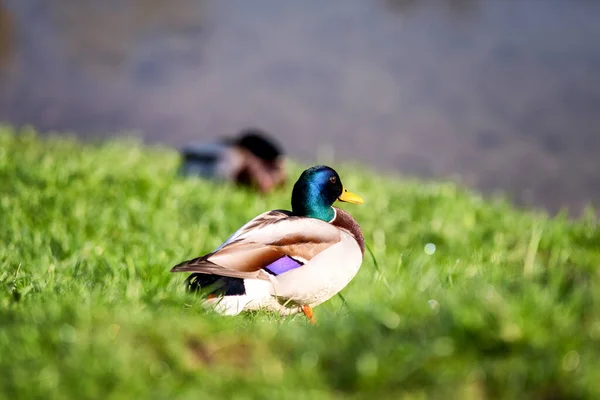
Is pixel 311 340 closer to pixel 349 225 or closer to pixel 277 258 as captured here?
pixel 277 258

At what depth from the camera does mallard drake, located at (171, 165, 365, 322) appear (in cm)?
374

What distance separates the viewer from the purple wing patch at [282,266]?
12.5 ft

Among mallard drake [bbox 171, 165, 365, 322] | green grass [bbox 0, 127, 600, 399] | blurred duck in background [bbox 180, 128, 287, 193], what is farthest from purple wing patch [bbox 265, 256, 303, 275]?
blurred duck in background [bbox 180, 128, 287, 193]

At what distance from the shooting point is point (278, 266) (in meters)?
3.81

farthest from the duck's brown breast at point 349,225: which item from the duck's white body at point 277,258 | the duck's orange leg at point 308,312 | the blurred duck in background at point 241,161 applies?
the blurred duck in background at point 241,161

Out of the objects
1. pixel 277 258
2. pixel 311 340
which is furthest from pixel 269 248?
pixel 311 340

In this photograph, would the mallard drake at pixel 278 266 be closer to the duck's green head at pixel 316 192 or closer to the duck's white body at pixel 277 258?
the duck's white body at pixel 277 258

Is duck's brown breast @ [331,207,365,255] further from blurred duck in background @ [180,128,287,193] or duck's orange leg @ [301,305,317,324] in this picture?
blurred duck in background @ [180,128,287,193]

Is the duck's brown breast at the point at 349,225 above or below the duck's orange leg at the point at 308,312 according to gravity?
above

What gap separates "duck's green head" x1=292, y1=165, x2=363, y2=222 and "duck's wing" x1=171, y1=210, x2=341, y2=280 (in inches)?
7.0

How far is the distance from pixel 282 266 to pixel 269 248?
117 millimetres

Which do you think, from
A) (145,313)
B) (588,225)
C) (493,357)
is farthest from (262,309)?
(588,225)

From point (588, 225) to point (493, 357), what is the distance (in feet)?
11.6

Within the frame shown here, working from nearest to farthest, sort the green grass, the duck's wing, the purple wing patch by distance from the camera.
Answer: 1. the green grass
2. the duck's wing
3. the purple wing patch
